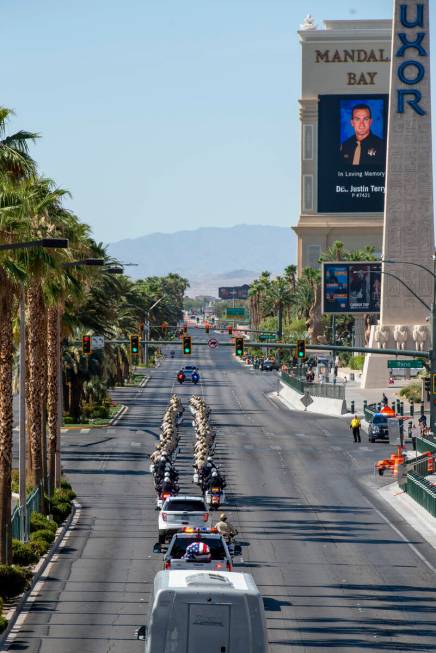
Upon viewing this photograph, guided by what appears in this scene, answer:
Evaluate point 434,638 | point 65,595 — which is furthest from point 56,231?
Answer: point 434,638

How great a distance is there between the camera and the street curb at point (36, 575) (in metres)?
30.2

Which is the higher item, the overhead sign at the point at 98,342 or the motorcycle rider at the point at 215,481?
the overhead sign at the point at 98,342

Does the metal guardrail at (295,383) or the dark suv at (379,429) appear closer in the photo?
the dark suv at (379,429)

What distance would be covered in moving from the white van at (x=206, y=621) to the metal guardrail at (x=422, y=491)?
29.0 meters

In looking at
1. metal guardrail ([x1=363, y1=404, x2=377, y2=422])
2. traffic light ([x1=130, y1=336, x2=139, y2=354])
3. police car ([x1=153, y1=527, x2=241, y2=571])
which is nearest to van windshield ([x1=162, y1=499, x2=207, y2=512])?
police car ([x1=153, y1=527, x2=241, y2=571])

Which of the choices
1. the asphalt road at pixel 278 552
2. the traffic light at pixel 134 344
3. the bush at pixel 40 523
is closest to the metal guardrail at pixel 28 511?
the bush at pixel 40 523

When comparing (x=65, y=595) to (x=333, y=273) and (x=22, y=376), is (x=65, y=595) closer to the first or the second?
(x=22, y=376)

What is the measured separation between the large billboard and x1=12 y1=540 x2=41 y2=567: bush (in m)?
94.3

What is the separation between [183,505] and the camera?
41969 millimetres

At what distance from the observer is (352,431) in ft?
284

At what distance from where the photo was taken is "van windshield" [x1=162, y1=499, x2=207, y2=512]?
137 feet

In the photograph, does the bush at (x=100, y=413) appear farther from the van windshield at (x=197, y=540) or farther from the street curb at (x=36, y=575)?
the van windshield at (x=197, y=540)

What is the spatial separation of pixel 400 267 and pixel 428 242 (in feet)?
12.1

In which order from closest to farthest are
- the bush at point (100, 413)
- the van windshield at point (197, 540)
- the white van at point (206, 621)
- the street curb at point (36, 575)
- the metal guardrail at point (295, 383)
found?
the white van at point (206, 621), the street curb at point (36, 575), the van windshield at point (197, 540), the bush at point (100, 413), the metal guardrail at point (295, 383)
